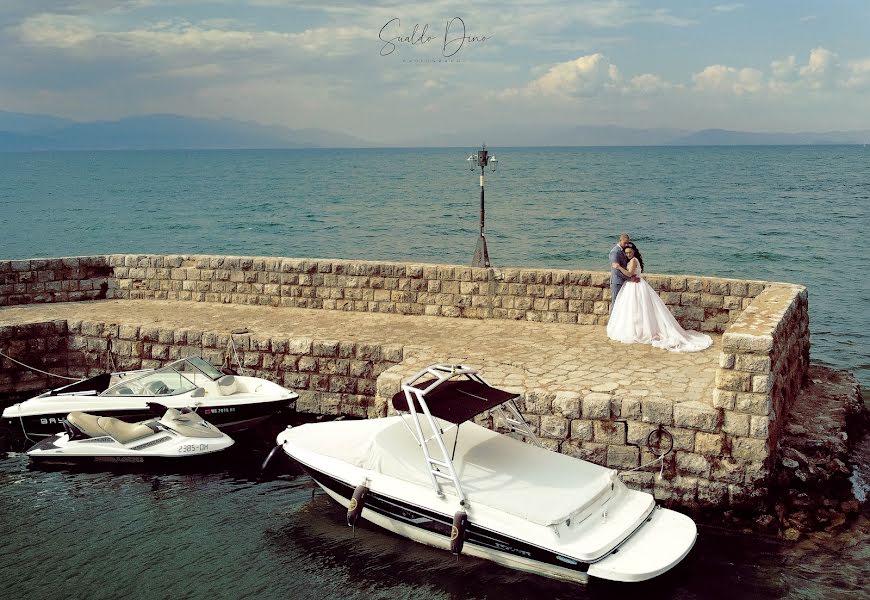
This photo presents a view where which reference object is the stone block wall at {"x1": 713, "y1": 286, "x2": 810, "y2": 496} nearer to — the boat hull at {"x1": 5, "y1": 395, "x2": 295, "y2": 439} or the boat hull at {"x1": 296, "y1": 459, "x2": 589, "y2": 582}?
the boat hull at {"x1": 296, "y1": 459, "x2": 589, "y2": 582}

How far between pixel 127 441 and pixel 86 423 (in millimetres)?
689

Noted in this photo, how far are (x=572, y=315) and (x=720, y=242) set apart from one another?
3380cm

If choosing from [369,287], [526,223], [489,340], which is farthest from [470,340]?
[526,223]

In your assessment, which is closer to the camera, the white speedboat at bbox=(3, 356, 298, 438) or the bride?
the white speedboat at bbox=(3, 356, 298, 438)

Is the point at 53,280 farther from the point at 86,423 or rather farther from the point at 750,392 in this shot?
the point at 750,392

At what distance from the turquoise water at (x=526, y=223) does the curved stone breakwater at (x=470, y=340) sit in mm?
8014

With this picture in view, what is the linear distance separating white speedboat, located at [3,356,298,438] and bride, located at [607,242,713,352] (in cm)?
527

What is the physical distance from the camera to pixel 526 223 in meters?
54.1

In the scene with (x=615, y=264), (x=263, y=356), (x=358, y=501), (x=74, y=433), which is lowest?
(x=74, y=433)

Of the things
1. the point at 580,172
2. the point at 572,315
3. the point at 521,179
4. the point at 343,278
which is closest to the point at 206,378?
the point at 343,278

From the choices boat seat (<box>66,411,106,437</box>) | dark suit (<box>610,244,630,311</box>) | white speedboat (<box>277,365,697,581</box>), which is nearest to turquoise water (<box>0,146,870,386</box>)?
dark suit (<box>610,244,630,311</box>)

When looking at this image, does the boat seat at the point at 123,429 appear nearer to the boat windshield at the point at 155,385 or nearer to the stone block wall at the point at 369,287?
the boat windshield at the point at 155,385

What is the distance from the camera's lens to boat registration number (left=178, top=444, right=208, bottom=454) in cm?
1150

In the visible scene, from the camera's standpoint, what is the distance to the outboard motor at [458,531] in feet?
27.6
